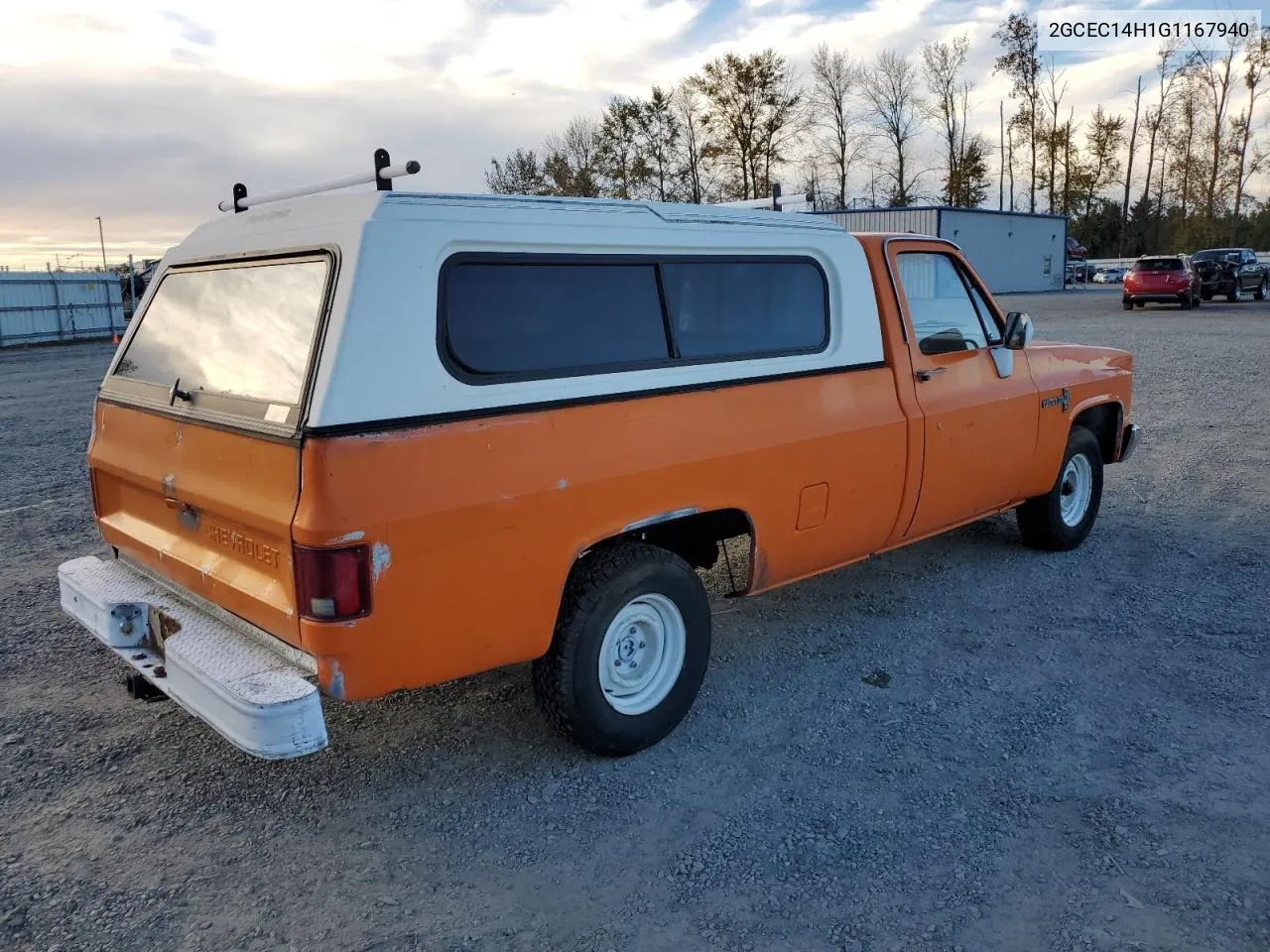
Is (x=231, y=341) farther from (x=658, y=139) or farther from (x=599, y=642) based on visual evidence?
(x=658, y=139)

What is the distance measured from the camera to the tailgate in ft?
9.77

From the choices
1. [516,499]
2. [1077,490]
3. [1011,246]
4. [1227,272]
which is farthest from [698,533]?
[1011,246]

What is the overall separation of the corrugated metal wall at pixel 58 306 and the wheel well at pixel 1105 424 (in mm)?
26760

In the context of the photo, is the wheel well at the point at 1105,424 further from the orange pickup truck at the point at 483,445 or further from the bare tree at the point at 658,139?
the bare tree at the point at 658,139

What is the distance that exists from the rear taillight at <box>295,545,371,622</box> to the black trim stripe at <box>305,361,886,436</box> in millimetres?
348

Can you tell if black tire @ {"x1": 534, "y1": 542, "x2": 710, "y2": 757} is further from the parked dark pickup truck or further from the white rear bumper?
the parked dark pickup truck

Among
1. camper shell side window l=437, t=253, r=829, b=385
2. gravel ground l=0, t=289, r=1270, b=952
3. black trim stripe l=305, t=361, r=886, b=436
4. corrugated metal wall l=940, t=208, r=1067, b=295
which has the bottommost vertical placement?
gravel ground l=0, t=289, r=1270, b=952

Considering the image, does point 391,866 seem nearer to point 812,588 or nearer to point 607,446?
point 607,446

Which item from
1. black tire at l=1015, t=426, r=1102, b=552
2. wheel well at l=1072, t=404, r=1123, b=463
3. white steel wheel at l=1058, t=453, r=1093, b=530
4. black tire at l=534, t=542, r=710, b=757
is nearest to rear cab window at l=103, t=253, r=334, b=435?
black tire at l=534, t=542, r=710, b=757

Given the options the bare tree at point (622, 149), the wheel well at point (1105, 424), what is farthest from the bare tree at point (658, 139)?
the wheel well at point (1105, 424)

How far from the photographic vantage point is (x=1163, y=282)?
26812 mm

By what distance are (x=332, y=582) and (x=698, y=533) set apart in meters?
1.65

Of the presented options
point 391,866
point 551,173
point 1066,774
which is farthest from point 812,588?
point 551,173

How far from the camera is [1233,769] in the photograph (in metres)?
3.55
